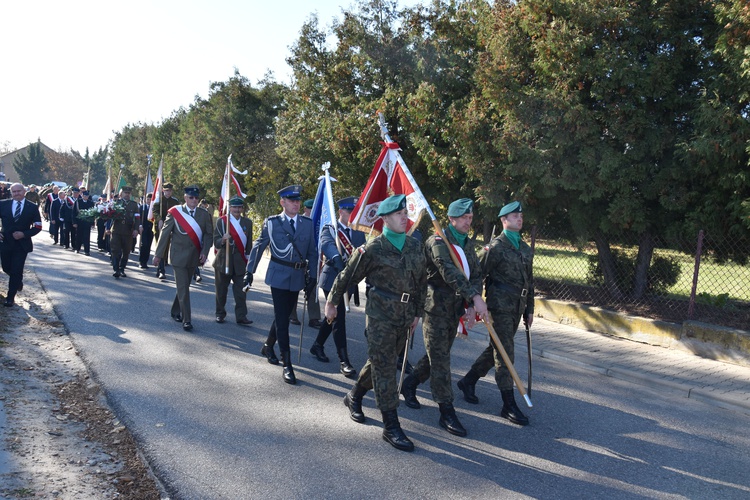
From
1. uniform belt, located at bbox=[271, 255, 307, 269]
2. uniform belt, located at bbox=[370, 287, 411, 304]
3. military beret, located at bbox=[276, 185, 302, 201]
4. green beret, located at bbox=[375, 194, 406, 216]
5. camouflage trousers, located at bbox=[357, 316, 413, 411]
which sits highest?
military beret, located at bbox=[276, 185, 302, 201]

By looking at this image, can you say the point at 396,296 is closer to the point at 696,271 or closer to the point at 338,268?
the point at 338,268

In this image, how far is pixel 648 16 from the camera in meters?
9.43

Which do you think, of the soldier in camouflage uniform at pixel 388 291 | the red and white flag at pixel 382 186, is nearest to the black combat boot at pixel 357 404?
the soldier in camouflage uniform at pixel 388 291

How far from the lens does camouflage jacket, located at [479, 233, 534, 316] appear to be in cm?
566

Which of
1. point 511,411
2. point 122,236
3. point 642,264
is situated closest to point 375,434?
point 511,411

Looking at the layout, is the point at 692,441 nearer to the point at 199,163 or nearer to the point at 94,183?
the point at 199,163

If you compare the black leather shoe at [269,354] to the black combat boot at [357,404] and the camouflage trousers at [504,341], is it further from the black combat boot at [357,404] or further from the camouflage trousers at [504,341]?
the camouflage trousers at [504,341]

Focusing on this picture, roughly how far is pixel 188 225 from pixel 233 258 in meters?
0.89

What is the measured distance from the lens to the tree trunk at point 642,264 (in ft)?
34.2

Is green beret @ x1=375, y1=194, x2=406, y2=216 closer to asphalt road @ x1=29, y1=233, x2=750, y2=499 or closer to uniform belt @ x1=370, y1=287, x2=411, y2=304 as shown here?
uniform belt @ x1=370, y1=287, x2=411, y2=304

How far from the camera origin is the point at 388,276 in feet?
16.0

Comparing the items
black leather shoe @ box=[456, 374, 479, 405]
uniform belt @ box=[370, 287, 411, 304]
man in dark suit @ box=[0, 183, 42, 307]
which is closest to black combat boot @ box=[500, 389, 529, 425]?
black leather shoe @ box=[456, 374, 479, 405]

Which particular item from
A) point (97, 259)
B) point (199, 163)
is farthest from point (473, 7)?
point (199, 163)

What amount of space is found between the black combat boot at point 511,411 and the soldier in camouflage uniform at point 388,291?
1.18m
